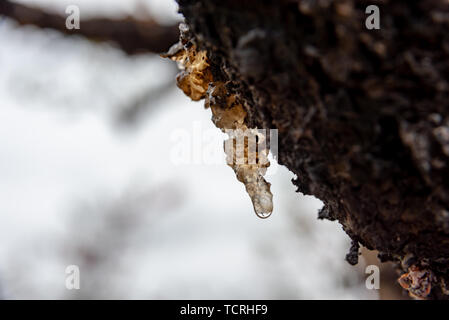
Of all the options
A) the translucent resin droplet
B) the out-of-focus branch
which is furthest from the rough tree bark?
the out-of-focus branch

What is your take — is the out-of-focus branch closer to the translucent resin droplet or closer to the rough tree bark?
the translucent resin droplet

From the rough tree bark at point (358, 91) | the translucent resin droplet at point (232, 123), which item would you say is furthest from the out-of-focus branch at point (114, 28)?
the rough tree bark at point (358, 91)

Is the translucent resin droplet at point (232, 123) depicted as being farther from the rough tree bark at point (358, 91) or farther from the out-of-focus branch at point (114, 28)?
the out-of-focus branch at point (114, 28)

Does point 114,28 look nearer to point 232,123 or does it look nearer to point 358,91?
point 232,123

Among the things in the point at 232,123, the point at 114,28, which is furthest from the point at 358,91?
the point at 114,28
